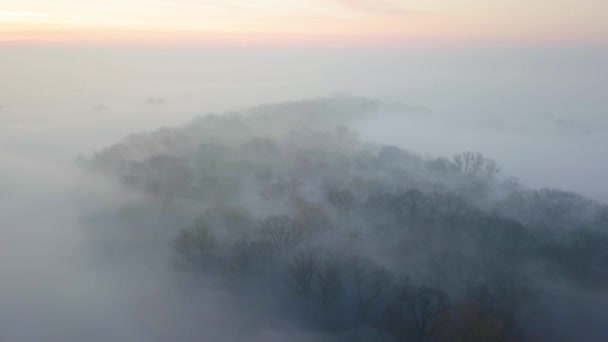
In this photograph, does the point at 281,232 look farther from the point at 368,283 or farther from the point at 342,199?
the point at 342,199

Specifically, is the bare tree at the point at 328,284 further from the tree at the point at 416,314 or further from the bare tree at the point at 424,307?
the bare tree at the point at 424,307

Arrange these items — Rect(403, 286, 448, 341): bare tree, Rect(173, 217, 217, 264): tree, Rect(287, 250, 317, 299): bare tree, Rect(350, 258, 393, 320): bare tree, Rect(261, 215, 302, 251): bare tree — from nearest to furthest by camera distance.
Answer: Rect(403, 286, 448, 341): bare tree → Rect(350, 258, 393, 320): bare tree → Rect(287, 250, 317, 299): bare tree → Rect(173, 217, 217, 264): tree → Rect(261, 215, 302, 251): bare tree

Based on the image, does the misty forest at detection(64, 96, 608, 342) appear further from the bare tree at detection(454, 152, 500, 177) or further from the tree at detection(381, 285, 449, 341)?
the bare tree at detection(454, 152, 500, 177)

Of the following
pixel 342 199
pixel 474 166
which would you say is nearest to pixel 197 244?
pixel 342 199

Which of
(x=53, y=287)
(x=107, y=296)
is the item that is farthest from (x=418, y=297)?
(x=53, y=287)

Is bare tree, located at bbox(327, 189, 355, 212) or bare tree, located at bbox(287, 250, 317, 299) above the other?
bare tree, located at bbox(327, 189, 355, 212)

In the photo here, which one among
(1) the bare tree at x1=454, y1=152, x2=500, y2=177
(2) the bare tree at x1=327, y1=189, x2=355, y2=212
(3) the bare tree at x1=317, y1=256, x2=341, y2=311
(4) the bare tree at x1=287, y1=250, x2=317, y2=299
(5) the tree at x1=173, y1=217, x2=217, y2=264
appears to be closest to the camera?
(3) the bare tree at x1=317, y1=256, x2=341, y2=311

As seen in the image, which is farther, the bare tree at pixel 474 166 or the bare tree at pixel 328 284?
the bare tree at pixel 474 166

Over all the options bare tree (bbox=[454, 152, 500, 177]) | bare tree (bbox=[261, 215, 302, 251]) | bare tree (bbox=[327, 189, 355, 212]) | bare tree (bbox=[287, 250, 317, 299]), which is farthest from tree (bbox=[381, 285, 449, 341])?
bare tree (bbox=[454, 152, 500, 177])

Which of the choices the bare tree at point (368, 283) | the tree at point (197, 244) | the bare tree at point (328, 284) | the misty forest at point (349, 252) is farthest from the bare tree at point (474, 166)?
the tree at point (197, 244)
